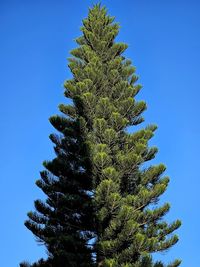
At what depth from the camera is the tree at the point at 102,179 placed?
11.3 metres

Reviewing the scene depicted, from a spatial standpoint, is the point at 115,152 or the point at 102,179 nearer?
the point at 102,179

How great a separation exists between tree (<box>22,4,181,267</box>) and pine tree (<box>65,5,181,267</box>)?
0.02 meters

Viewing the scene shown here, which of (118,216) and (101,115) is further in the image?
(101,115)

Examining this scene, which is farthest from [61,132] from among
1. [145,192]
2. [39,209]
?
[145,192]

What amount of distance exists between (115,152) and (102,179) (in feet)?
3.79

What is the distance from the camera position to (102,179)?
12086 millimetres

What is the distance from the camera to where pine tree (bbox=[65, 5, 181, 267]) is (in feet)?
36.4

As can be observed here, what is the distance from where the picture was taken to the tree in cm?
1126

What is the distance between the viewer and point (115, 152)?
512 inches

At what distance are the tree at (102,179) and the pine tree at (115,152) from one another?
0.9 inches

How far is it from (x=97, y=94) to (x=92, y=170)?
111 inches

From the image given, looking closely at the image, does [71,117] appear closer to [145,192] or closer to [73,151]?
[73,151]

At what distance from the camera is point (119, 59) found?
15.5 meters

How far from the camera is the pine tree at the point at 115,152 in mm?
11109
